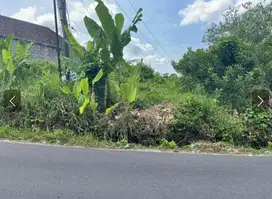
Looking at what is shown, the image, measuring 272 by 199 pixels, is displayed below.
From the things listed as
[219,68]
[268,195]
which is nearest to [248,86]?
[219,68]

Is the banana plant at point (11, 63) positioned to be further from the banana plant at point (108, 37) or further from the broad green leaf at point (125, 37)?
the broad green leaf at point (125, 37)

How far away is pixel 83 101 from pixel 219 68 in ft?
Answer: 19.0

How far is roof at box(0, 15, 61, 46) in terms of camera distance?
27828mm

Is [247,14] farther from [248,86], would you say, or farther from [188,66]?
[248,86]

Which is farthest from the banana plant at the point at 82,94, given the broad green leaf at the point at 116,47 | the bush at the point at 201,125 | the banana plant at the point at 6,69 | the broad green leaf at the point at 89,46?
the banana plant at the point at 6,69

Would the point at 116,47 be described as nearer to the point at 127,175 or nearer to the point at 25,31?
the point at 127,175

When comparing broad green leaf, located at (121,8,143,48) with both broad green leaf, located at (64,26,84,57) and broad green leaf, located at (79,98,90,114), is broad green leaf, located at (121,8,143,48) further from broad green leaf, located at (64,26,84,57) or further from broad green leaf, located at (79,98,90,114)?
broad green leaf, located at (79,98,90,114)

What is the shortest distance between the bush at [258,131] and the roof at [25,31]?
85.5ft

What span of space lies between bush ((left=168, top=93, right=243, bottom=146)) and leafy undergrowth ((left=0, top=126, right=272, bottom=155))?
0.37 meters

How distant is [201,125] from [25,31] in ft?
94.8

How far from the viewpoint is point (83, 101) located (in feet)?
23.0

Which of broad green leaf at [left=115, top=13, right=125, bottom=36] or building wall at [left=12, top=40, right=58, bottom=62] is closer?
broad green leaf at [left=115, top=13, right=125, bottom=36]

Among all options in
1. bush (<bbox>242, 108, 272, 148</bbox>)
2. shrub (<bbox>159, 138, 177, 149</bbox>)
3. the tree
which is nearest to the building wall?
the tree

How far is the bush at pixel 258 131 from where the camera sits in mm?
6774
